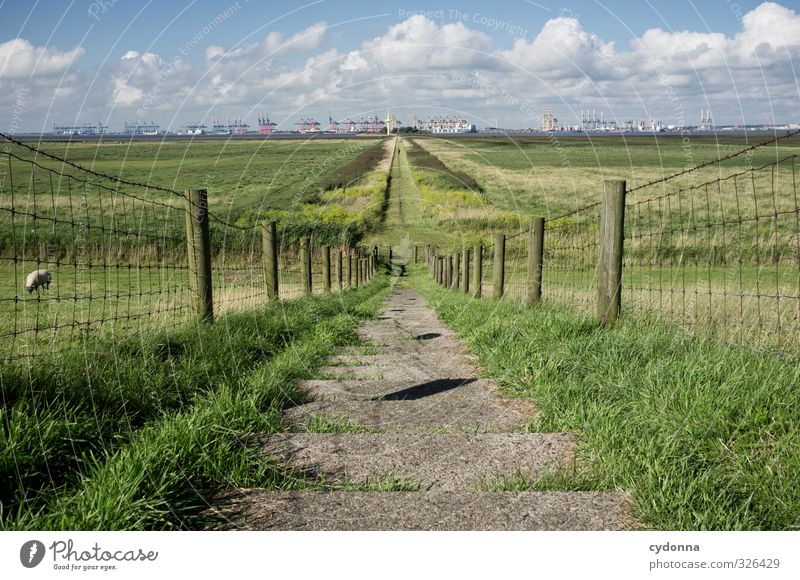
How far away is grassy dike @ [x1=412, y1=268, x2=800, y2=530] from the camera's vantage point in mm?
2658

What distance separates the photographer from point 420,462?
3.26 m

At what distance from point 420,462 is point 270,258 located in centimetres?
712

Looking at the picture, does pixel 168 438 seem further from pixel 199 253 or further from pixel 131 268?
pixel 131 268

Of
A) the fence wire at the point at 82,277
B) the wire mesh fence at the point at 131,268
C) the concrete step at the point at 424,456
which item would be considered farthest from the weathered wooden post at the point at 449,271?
the concrete step at the point at 424,456

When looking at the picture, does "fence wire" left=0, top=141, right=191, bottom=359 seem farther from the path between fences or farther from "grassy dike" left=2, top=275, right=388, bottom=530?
the path between fences

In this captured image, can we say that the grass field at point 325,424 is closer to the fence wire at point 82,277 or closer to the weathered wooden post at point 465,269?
the fence wire at point 82,277

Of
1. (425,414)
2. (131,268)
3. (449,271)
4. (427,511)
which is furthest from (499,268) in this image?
(449,271)

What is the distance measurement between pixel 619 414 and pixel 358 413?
5.25 feet

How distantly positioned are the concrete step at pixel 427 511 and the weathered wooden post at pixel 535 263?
6.00 meters

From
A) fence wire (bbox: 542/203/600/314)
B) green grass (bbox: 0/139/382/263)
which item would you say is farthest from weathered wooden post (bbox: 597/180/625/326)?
green grass (bbox: 0/139/382/263)

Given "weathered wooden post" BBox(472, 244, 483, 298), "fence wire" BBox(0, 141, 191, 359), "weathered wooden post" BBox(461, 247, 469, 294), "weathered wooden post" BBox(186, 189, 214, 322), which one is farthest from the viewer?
"weathered wooden post" BBox(461, 247, 469, 294)

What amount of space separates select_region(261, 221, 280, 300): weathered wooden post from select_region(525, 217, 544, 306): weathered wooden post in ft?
12.3
